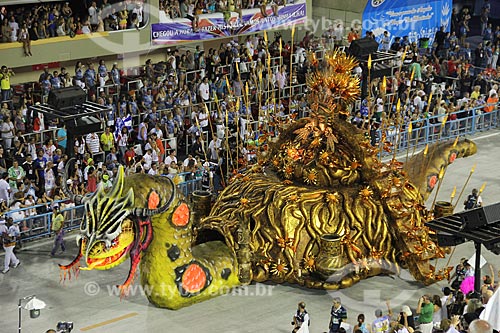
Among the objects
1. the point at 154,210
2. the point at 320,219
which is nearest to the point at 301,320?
the point at 320,219

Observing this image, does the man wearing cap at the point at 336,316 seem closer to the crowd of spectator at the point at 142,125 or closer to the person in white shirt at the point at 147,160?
the crowd of spectator at the point at 142,125

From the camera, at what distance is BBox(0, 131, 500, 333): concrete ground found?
22.7 meters

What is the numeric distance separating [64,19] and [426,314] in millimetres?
17560

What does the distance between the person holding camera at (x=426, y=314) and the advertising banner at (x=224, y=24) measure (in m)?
17.5

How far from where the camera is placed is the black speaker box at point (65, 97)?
25.8 m

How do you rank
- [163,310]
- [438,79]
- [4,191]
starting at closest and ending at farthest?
1. [163,310]
2. [4,191]
3. [438,79]

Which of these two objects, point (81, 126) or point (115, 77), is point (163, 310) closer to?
point (81, 126)

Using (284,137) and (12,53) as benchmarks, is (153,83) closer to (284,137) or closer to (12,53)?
(12,53)

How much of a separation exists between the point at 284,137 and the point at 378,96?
9.77 metres

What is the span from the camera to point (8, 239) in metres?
25.1

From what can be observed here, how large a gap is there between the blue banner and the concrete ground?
639 inches

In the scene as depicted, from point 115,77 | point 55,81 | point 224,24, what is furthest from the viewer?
point 224,24

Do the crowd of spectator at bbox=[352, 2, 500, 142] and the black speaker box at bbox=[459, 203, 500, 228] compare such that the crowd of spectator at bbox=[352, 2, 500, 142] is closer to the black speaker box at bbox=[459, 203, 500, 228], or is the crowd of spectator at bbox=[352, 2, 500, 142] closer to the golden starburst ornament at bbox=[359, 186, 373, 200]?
the golden starburst ornament at bbox=[359, 186, 373, 200]

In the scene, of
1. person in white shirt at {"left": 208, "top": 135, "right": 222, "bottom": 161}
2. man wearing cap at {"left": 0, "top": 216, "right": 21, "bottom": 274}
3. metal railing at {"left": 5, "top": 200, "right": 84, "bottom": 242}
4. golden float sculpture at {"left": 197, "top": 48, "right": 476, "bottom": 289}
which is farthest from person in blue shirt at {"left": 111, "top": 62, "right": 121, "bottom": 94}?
golden float sculpture at {"left": 197, "top": 48, "right": 476, "bottom": 289}
